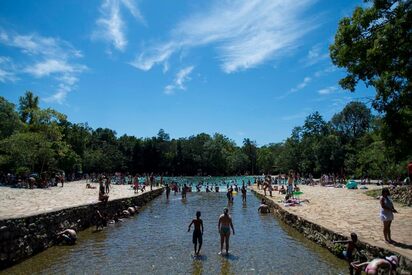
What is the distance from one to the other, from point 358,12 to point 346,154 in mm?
63193

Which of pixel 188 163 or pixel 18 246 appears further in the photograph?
pixel 188 163

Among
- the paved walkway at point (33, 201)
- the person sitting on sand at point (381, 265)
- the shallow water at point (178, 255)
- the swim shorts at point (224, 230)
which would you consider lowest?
the shallow water at point (178, 255)

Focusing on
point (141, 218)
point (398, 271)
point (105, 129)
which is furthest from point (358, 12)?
point (105, 129)

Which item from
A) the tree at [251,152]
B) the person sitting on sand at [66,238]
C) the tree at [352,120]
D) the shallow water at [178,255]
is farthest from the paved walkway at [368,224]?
the tree at [251,152]

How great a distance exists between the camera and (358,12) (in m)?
13.7

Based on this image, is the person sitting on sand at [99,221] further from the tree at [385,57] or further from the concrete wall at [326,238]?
the tree at [385,57]

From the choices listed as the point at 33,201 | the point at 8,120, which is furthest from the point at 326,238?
the point at 8,120

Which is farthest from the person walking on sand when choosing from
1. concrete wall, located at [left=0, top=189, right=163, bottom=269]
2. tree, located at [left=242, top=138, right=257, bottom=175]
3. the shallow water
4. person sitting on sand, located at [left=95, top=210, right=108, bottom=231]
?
tree, located at [left=242, top=138, right=257, bottom=175]

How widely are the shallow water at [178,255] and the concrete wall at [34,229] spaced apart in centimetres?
39

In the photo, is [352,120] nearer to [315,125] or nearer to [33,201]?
[315,125]

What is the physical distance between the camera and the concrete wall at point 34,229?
1203 cm

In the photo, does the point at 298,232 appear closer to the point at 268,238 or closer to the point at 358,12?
the point at 268,238

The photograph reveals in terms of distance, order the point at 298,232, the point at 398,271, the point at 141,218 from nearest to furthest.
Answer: the point at 398,271 → the point at 298,232 → the point at 141,218

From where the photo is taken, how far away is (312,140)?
87.5 metres
